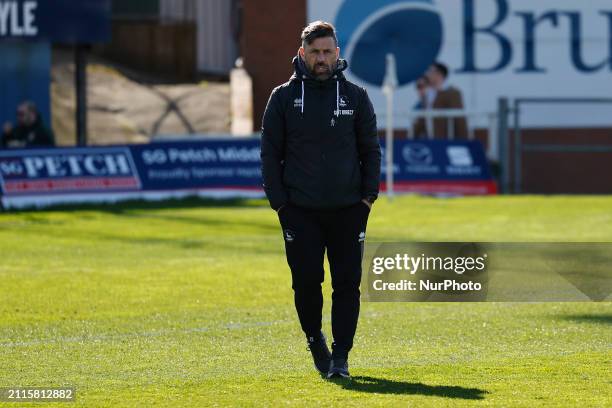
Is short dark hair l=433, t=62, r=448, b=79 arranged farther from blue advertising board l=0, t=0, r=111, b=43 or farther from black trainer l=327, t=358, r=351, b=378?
black trainer l=327, t=358, r=351, b=378

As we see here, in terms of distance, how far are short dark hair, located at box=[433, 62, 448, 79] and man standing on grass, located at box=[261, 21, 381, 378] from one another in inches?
1111

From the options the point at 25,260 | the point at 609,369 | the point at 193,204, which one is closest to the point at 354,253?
the point at 609,369

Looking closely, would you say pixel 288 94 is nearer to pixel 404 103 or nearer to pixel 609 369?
pixel 609 369

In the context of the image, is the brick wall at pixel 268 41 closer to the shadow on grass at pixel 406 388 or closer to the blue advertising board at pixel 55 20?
the blue advertising board at pixel 55 20

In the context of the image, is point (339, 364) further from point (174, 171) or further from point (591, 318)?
point (174, 171)

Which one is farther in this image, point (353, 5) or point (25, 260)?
point (353, 5)

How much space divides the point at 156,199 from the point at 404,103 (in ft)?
36.8

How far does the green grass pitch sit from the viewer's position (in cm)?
859

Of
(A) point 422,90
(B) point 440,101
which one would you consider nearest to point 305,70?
(B) point 440,101

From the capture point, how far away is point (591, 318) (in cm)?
1229

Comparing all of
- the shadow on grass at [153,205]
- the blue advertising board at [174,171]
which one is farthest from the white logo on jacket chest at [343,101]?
the blue advertising board at [174,171]

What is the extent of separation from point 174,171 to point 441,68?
36.2 ft

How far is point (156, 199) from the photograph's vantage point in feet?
90.3

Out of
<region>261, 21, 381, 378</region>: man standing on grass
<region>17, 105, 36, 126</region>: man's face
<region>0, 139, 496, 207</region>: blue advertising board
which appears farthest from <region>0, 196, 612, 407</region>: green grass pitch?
<region>17, 105, 36, 126</region>: man's face
